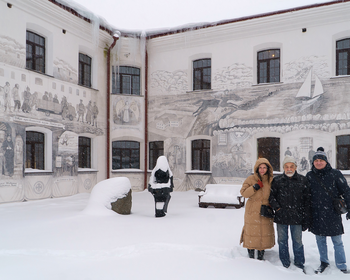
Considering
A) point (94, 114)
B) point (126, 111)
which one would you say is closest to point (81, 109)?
point (94, 114)

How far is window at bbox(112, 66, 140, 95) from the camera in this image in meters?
15.4

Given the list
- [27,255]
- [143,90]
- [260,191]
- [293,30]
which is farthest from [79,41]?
[260,191]

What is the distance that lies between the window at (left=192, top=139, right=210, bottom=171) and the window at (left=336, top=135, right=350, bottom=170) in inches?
207

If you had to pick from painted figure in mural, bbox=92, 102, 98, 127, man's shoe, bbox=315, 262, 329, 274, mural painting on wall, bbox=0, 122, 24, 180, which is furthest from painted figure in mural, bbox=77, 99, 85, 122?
man's shoe, bbox=315, 262, 329, 274

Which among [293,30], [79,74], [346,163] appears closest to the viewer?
[346,163]

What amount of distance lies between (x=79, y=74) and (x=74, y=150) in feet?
11.1

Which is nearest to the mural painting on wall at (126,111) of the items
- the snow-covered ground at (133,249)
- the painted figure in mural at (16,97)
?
the painted figure in mural at (16,97)

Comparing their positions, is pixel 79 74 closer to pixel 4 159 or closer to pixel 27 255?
pixel 4 159

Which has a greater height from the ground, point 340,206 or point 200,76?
point 200,76

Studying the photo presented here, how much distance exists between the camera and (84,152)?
559 inches

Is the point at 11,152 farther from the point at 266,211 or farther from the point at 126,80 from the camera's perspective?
the point at 266,211

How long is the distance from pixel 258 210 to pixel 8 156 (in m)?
8.92

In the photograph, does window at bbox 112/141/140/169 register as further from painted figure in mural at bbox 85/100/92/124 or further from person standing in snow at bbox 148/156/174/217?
person standing in snow at bbox 148/156/174/217

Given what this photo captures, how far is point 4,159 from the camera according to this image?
10.4 metres
